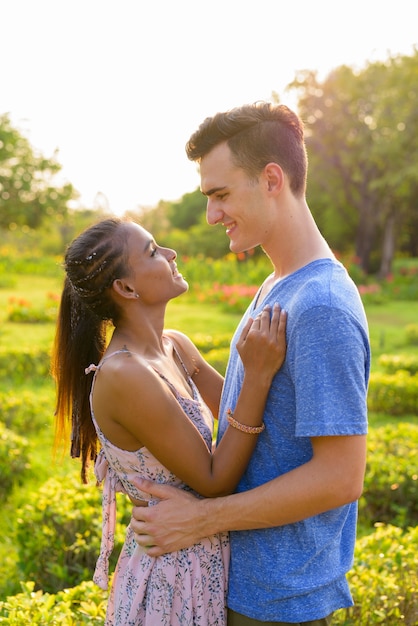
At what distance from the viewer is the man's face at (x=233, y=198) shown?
6.36 feet

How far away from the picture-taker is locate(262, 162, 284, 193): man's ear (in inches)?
75.1

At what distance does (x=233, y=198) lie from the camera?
1959 millimetres

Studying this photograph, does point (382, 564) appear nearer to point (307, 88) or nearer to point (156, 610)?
point (156, 610)

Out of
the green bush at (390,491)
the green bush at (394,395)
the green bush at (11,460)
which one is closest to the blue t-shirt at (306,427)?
the green bush at (390,491)

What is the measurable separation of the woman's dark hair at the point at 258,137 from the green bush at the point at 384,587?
6.63 feet

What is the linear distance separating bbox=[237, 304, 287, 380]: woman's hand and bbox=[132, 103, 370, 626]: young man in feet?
0.08

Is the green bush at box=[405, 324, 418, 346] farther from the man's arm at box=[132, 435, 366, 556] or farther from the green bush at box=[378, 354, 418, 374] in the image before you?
the man's arm at box=[132, 435, 366, 556]

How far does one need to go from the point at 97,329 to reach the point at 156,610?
869 mm

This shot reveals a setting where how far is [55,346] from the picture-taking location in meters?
2.23

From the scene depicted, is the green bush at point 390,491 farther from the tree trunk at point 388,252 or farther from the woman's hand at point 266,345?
the tree trunk at point 388,252

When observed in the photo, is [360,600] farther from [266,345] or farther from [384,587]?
[266,345]

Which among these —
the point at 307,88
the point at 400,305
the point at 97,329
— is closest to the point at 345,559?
the point at 97,329

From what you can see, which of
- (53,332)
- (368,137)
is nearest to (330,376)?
(53,332)

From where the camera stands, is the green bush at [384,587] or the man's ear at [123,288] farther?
the green bush at [384,587]
